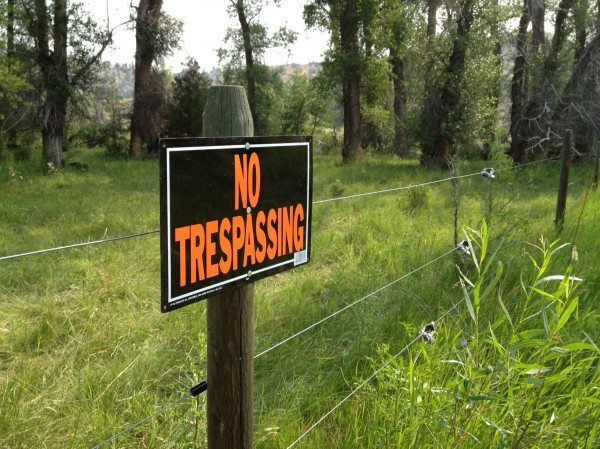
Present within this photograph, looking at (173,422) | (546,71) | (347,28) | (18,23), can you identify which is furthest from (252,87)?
(173,422)

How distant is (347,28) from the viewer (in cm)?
Answer: 1509

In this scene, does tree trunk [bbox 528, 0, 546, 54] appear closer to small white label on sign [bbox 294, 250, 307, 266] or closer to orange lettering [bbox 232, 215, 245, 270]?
small white label on sign [bbox 294, 250, 307, 266]

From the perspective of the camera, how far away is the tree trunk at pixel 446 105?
550 inches

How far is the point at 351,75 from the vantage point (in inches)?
614

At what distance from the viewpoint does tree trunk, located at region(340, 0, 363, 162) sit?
15.0m

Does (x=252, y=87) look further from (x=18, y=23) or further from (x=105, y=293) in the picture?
(x=105, y=293)

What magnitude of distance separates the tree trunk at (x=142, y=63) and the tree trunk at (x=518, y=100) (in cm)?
1202

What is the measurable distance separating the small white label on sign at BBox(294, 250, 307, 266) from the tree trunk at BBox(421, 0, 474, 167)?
1274 centimetres

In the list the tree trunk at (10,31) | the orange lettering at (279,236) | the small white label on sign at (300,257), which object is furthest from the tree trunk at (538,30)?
the orange lettering at (279,236)

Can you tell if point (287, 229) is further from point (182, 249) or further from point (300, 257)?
point (182, 249)

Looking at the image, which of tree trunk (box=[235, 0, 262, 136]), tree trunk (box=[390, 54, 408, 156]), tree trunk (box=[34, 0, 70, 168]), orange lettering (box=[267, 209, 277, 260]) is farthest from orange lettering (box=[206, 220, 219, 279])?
tree trunk (box=[235, 0, 262, 136])

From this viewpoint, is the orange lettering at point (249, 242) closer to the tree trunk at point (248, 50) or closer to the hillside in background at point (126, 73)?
the hillside in background at point (126, 73)

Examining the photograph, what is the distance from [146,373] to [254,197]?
1838 mm

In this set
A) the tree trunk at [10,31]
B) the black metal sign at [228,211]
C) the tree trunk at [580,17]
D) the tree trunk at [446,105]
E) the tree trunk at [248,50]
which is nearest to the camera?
the black metal sign at [228,211]
